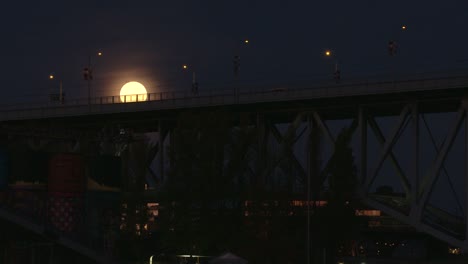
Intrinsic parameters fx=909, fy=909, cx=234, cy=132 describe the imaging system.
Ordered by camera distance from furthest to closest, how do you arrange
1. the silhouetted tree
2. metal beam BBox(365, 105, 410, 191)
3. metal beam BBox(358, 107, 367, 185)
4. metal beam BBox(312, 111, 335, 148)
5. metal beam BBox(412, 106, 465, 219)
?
metal beam BBox(312, 111, 335, 148)
metal beam BBox(358, 107, 367, 185)
metal beam BBox(365, 105, 410, 191)
metal beam BBox(412, 106, 465, 219)
the silhouetted tree

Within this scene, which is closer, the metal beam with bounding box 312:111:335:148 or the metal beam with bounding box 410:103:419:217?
the metal beam with bounding box 410:103:419:217

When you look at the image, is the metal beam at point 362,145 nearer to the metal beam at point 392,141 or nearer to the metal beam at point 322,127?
the metal beam at point 392,141

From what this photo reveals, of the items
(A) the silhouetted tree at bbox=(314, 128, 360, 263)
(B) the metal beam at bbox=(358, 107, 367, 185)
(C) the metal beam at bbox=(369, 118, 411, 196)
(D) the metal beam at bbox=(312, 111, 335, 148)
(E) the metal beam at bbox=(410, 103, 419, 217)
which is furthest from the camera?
(D) the metal beam at bbox=(312, 111, 335, 148)

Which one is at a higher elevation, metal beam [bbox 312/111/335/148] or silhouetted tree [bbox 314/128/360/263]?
metal beam [bbox 312/111/335/148]

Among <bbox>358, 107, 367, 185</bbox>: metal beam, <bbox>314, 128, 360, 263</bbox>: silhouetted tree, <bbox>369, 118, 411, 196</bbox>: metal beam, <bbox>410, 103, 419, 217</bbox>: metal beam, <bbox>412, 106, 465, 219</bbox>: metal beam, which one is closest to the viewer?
<bbox>314, 128, 360, 263</bbox>: silhouetted tree

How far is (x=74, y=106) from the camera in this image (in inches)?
3688

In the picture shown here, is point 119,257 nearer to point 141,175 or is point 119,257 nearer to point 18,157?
point 141,175

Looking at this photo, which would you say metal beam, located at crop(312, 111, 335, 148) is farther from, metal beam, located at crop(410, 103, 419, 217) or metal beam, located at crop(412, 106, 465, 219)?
metal beam, located at crop(412, 106, 465, 219)

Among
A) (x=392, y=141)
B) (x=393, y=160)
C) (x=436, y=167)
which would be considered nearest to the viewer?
(x=436, y=167)

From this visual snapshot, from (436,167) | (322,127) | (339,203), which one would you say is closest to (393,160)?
(436,167)

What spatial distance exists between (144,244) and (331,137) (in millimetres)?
20032

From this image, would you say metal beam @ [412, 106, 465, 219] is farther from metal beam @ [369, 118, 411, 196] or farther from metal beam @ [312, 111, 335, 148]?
metal beam @ [312, 111, 335, 148]

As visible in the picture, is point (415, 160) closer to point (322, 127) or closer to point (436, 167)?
point (436, 167)

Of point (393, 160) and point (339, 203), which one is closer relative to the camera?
point (339, 203)
